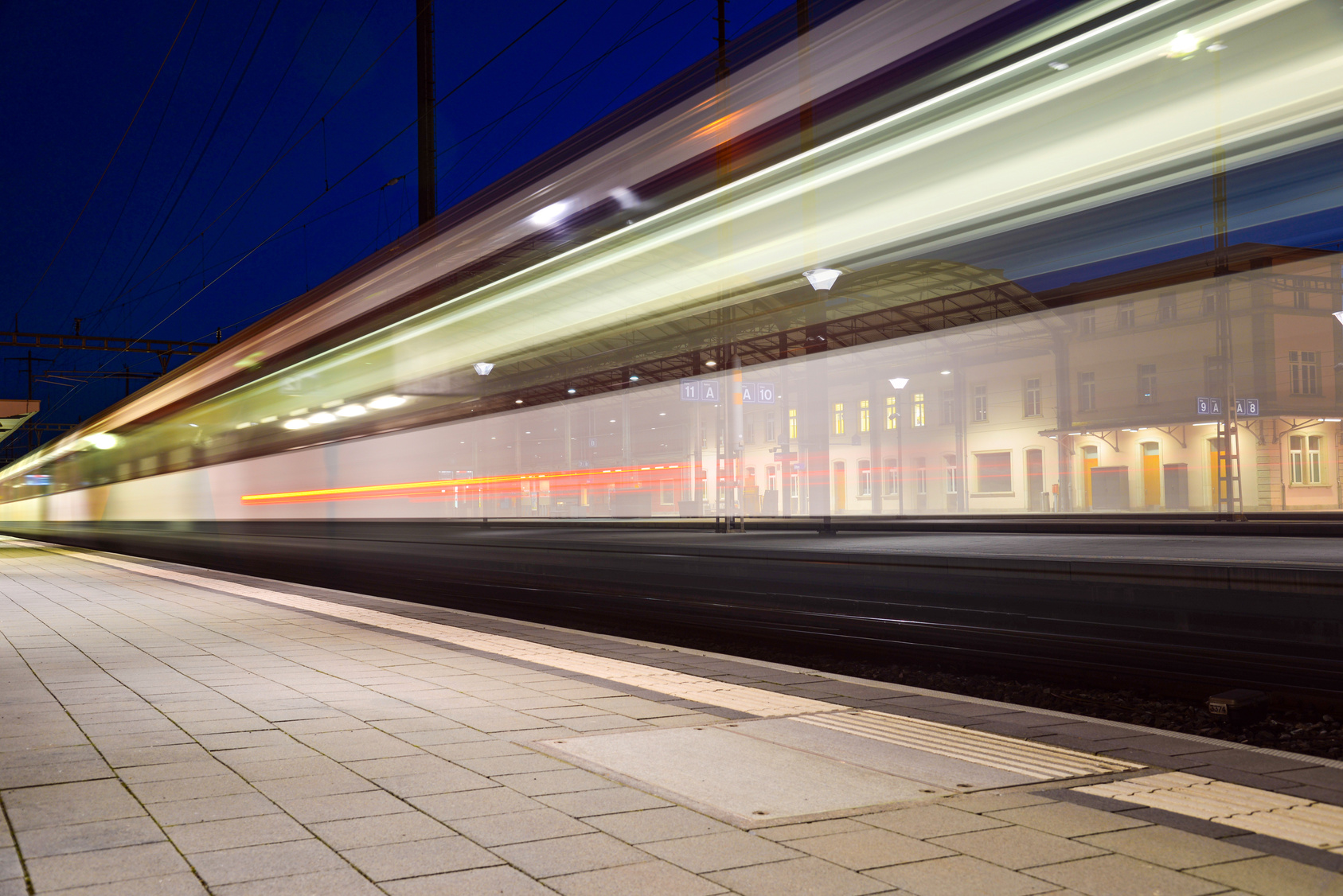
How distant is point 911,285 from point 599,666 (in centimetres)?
275

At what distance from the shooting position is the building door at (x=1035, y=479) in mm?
6242

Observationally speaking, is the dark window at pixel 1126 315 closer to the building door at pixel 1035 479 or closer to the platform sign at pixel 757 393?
the building door at pixel 1035 479

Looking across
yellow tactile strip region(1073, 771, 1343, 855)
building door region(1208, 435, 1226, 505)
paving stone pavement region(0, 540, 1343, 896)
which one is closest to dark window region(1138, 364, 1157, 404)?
building door region(1208, 435, 1226, 505)

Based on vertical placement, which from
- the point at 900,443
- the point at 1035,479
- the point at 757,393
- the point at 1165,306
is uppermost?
the point at 1165,306

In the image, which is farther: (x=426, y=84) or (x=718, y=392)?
(x=426, y=84)

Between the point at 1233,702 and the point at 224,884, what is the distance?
14.0 ft

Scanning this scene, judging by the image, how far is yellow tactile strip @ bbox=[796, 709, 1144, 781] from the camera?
3561mm

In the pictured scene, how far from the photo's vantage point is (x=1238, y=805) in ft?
10.1

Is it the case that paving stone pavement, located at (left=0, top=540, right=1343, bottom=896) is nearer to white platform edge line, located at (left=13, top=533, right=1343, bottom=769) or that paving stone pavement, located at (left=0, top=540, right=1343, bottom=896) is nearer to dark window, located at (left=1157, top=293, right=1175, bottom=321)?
white platform edge line, located at (left=13, top=533, right=1343, bottom=769)

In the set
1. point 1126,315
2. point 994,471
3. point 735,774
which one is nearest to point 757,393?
point 994,471

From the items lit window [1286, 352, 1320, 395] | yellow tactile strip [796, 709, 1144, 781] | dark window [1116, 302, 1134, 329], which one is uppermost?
dark window [1116, 302, 1134, 329]

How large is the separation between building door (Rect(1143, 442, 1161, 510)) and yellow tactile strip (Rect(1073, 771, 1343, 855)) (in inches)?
98.9

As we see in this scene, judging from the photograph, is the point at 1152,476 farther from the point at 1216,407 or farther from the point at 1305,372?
the point at 1305,372

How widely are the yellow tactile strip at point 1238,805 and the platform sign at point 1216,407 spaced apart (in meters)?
1.91
